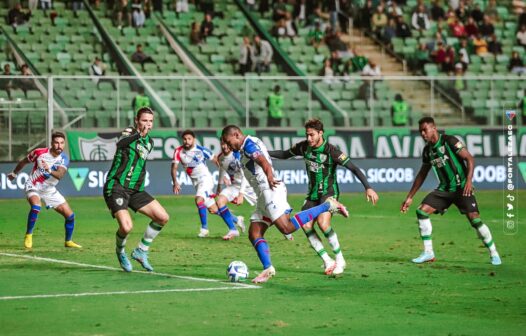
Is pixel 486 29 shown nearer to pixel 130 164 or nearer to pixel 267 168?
pixel 130 164

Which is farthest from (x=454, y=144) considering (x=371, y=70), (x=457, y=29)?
(x=457, y=29)

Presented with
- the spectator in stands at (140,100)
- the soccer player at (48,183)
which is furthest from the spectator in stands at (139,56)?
the soccer player at (48,183)

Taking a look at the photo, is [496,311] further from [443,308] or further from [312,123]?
[312,123]

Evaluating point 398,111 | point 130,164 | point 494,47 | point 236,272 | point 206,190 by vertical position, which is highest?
point 494,47

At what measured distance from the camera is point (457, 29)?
41.9m

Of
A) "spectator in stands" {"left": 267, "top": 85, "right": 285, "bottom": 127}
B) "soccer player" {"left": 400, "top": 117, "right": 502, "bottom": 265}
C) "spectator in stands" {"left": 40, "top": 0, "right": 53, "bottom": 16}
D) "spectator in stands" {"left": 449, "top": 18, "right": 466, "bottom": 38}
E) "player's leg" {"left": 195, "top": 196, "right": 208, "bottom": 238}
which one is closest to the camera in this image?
"soccer player" {"left": 400, "top": 117, "right": 502, "bottom": 265}

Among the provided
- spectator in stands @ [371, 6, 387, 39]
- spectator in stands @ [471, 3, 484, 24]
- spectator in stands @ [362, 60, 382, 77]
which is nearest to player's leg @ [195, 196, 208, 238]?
spectator in stands @ [362, 60, 382, 77]

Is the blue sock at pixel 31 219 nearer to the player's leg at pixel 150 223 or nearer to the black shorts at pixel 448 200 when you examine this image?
the player's leg at pixel 150 223

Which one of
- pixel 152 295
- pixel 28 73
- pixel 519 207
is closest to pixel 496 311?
pixel 152 295

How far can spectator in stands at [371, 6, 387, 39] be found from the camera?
135 ft

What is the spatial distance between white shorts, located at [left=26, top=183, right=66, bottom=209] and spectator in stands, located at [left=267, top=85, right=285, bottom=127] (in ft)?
45.9

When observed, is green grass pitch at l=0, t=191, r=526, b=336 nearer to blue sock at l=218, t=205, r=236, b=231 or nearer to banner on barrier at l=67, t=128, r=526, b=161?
blue sock at l=218, t=205, r=236, b=231

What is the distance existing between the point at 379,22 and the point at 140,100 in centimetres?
1323

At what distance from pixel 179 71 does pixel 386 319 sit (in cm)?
2590
